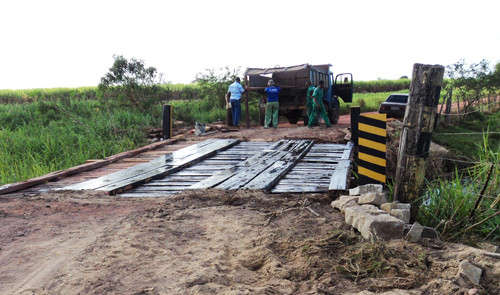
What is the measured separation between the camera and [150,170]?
6785mm

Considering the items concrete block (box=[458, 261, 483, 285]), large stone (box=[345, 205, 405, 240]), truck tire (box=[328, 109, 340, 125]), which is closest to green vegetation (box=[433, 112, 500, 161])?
truck tire (box=[328, 109, 340, 125])

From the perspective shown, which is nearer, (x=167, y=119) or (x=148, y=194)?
(x=148, y=194)

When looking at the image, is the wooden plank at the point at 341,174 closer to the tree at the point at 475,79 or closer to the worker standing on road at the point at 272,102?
the worker standing on road at the point at 272,102

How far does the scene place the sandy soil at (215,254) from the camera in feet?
9.37

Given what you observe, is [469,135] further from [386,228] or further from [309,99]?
[386,228]

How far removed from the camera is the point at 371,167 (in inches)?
215

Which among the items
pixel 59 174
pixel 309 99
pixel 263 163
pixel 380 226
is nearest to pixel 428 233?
pixel 380 226

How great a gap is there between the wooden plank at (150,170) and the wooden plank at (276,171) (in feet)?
5.12

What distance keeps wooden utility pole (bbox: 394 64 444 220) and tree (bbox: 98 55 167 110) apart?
13085mm

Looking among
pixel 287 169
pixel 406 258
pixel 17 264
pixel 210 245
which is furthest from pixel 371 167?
pixel 17 264

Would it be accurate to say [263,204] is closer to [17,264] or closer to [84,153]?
[17,264]

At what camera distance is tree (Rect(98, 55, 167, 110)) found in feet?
53.3

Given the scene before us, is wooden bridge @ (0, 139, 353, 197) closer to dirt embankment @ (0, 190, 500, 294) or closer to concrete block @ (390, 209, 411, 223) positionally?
dirt embankment @ (0, 190, 500, 294)

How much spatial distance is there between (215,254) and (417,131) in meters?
2.50
